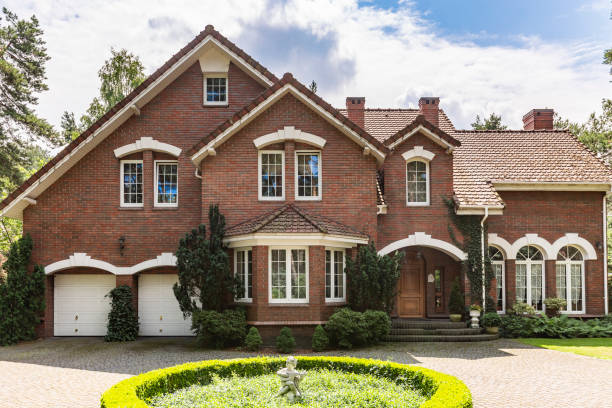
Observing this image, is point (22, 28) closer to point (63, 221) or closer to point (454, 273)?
point (63, 221)

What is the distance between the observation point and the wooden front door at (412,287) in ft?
67.1

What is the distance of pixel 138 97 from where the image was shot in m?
17.9

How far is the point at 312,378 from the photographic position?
9.84 m

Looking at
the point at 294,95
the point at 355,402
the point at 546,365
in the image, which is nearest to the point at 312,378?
the point at 355,402

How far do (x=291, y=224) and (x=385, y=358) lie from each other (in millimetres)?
Result: 4645

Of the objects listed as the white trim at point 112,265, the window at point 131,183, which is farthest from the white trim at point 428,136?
the window at point 131,183

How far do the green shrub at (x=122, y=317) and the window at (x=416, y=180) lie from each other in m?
10.1

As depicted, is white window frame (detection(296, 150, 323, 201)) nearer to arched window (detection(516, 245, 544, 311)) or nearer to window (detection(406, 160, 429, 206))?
window (detection(406, 160, 429, 206))

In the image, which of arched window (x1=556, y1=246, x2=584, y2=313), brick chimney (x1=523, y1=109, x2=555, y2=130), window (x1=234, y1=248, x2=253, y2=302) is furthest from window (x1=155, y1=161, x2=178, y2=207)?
brick chimney (x1=523, y1=109, x2=555, y2=130)

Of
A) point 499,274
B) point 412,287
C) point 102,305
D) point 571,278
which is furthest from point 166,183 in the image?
point 571,278

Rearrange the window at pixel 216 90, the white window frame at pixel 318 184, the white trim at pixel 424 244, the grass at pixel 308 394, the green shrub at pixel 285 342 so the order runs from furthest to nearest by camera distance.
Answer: the window at pixel 216 90, the white trim at pixel 424 244, the white window frame at pixel 318 184, the green shrub at pixel 285 342, the grass at pixel 308 394

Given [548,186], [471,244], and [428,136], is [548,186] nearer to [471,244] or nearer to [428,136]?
[471,244]

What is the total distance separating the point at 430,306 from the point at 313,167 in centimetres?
741

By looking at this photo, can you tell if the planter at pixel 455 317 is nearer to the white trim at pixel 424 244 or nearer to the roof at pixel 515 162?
the white trim at pixel 424 244
